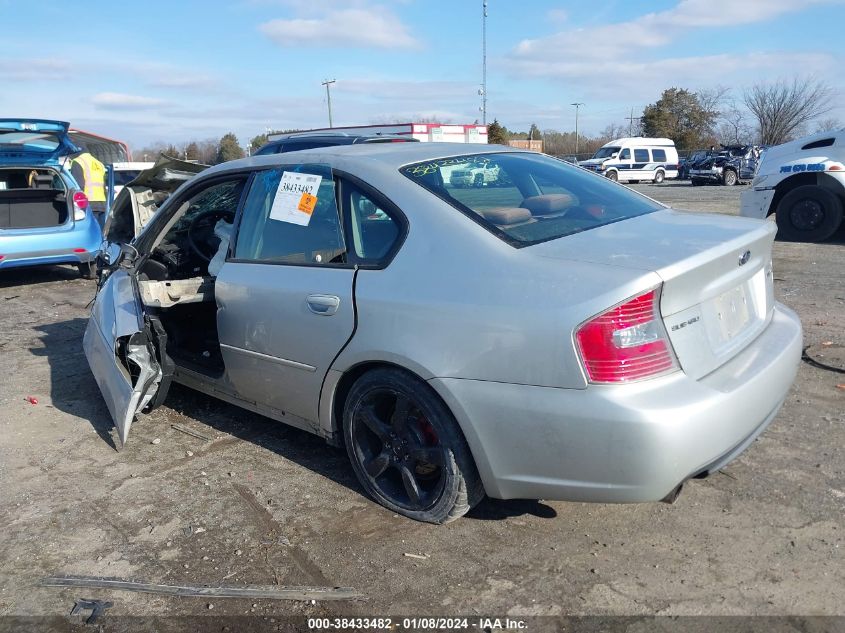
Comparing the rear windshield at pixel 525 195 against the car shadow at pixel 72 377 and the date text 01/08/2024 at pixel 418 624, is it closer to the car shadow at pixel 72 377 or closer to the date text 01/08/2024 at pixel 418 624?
the date text 01/08/2024 at pixel 418 624

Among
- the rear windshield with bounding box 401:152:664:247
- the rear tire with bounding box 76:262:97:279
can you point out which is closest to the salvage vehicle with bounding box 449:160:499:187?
the rear windshield with bounding box 401:152:664:247

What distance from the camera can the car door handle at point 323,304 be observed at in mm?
3051

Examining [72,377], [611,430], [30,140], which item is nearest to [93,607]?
[611,430]

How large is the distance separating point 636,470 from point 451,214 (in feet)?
4.00

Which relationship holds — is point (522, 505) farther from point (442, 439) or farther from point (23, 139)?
point (23, 139)

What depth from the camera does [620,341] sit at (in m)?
2.34

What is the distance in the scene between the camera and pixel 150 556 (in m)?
2.88

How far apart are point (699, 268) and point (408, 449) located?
4.51ft

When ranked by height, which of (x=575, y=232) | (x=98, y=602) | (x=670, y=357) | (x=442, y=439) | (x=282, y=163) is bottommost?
(x=98, y=602)

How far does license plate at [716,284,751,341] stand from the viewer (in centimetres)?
268

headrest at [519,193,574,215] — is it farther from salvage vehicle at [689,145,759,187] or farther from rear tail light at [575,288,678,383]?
salvage vehicle at [689,145,759,187]

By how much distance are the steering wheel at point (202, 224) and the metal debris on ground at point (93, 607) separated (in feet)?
8.64

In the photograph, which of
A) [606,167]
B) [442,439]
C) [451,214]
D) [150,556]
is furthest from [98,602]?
[606,167]

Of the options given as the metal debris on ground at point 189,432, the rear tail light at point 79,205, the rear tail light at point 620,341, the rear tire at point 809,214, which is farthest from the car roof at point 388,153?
the rear tire at point 809,214
